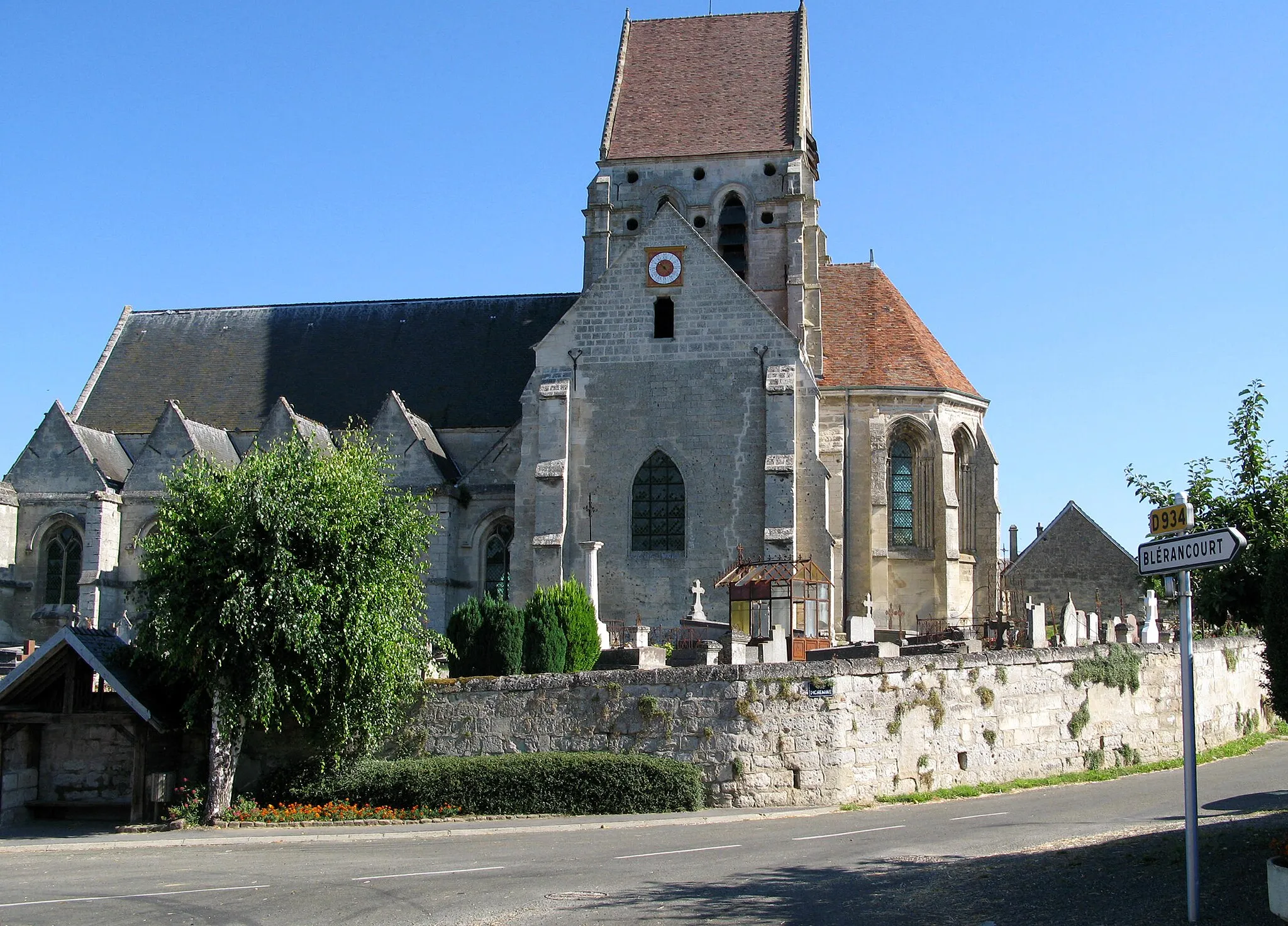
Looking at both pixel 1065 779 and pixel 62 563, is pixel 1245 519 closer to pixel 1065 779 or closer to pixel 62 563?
pixel 1065 779

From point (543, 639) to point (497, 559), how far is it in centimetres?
1020

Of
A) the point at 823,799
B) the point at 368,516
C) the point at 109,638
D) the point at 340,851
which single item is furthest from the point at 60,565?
the point at 823,799

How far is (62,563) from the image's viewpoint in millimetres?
31844

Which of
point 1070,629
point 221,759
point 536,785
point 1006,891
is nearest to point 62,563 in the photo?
point 221,759

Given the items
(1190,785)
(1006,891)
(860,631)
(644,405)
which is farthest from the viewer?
(644,405)

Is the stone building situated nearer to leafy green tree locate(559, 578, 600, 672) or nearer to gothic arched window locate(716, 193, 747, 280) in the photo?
gothic arched window locate(716, 193, 747, 280)

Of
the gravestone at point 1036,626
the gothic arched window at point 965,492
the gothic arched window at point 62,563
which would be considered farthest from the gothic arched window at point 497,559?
the gravestone at point 1036,626

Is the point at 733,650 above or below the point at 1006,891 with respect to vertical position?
above

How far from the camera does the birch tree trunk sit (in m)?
16.7

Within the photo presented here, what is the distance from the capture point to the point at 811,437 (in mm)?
26062

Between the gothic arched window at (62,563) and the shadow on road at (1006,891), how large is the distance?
83.3ft

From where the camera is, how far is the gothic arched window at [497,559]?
96.6ft

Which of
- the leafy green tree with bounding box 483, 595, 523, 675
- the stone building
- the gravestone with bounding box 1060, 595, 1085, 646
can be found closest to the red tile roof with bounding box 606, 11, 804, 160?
the stone building

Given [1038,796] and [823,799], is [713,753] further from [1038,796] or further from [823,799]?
[1038,796]
